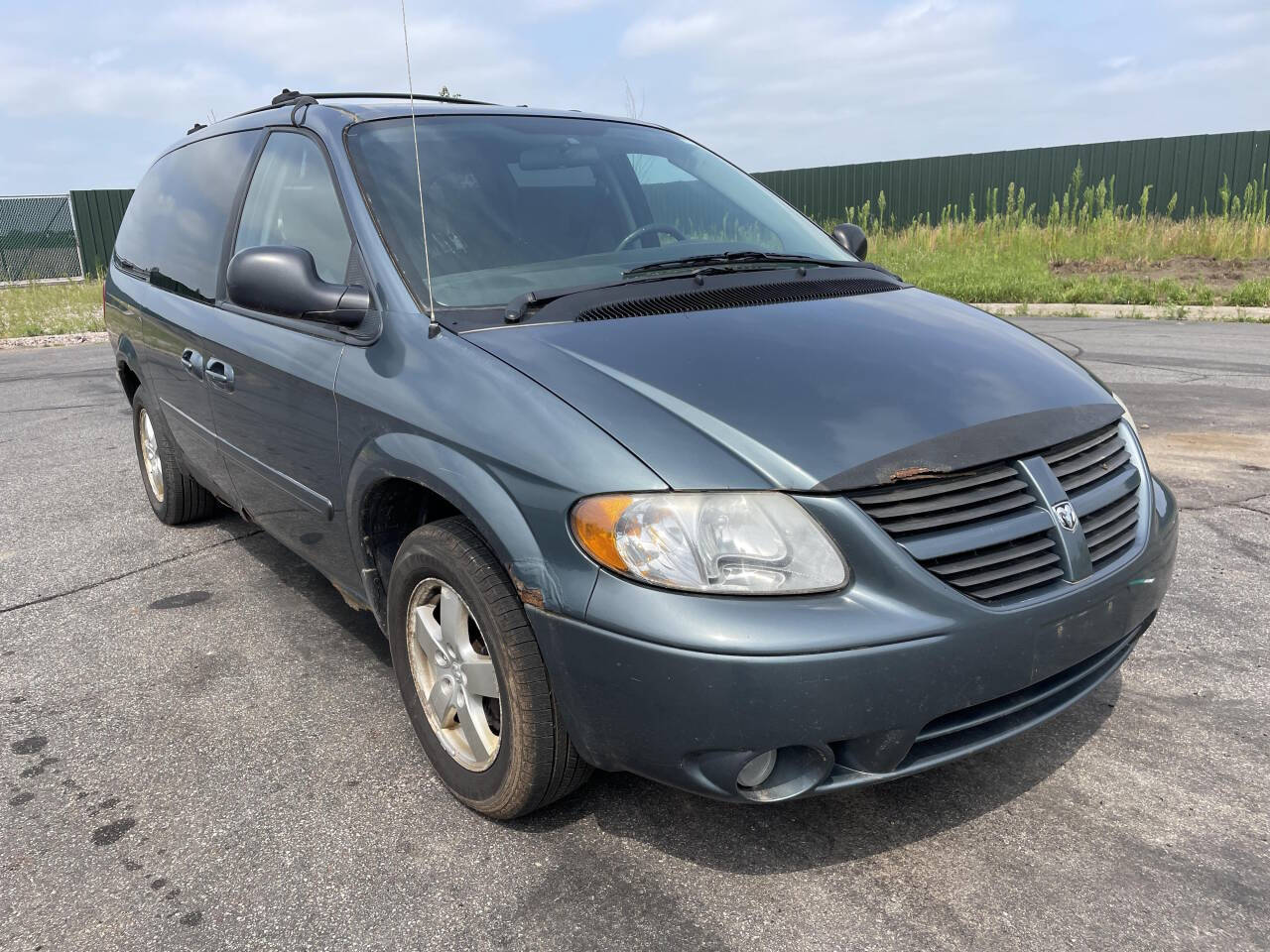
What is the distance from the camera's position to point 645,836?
2.37 meters

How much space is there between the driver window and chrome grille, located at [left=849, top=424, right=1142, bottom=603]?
1.40 meters

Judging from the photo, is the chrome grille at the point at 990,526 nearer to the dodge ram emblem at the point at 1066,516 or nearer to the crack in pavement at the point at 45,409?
the dodge ram emblem at the point at 1066,516

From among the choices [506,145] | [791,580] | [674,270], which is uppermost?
[506,145]

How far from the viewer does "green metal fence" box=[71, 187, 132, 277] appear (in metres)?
25.7

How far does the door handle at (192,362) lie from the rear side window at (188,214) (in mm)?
211

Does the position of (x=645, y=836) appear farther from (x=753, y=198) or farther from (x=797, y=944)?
(x=753, y=198)

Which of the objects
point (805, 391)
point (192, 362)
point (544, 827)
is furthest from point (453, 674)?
point (192, 362)

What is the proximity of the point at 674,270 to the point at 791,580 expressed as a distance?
1.29m

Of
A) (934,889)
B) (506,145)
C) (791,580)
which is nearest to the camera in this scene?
(791,580)

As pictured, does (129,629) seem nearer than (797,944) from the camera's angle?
No

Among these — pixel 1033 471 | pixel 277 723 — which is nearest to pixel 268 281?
pixel 277 723

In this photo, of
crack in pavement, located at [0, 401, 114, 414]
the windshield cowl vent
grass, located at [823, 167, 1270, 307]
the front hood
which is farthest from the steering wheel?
grass, located at [823, 167, 1270, 307]

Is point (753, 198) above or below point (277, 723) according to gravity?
above

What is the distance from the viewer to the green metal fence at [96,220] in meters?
25.7
